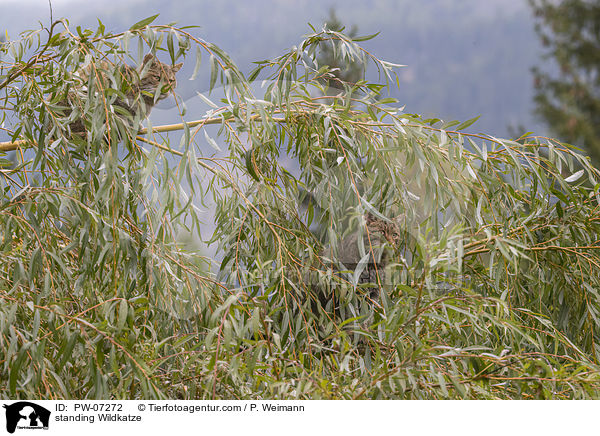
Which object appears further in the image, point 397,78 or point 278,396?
point 397,78

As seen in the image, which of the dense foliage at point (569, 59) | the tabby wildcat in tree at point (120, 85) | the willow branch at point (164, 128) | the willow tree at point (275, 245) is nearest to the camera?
the willow tree at point (275, 245)

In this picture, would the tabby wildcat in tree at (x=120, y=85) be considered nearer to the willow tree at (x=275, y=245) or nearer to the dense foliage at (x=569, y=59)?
the willow tree at (x=275, y=245)

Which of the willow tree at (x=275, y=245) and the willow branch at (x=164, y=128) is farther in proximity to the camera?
the willow branch at (x=164, y=128)

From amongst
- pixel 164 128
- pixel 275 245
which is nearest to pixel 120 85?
pixel 164 128

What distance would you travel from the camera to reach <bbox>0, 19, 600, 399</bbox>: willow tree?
114 cm

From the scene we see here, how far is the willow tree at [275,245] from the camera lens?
1.14 m

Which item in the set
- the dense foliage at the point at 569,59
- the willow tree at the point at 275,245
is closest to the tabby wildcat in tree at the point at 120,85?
the willow tree at the point at 275,245

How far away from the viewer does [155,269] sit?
1439mm

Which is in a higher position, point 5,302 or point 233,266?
point 233,266
